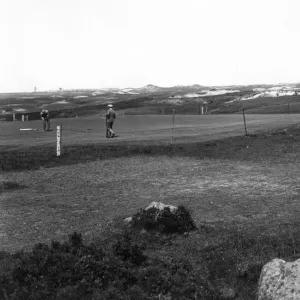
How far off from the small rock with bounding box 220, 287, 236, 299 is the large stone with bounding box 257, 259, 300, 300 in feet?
2.70

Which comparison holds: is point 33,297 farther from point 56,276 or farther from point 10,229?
point 10,229

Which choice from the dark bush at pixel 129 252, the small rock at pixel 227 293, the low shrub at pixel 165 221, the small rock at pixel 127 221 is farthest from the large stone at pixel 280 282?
the small rock at pixel 127 221

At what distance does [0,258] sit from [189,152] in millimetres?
15858

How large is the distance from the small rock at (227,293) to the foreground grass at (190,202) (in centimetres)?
10

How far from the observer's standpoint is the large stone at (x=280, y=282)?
216 inches

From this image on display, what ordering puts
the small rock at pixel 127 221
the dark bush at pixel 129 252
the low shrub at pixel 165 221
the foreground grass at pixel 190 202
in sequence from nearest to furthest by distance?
the dark bush at pixel 129 252 → the foreground grass at pixel 190 202 → the low shrub at pixel 165 221 → the small rock at pixel 127 221

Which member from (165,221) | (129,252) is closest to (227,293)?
(129,252)

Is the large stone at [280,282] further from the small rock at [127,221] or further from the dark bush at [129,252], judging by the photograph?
the small rock at [127,221]

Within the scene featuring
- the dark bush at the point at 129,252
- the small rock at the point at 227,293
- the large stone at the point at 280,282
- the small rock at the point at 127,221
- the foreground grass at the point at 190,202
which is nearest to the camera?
the large stone at the point at 280,282

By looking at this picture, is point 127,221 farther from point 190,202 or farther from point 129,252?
point 190,202

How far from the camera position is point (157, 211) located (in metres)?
10.5

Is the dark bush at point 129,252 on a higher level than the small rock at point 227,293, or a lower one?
higher

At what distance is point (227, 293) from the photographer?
675 cm

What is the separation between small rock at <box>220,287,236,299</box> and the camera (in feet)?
21.8
